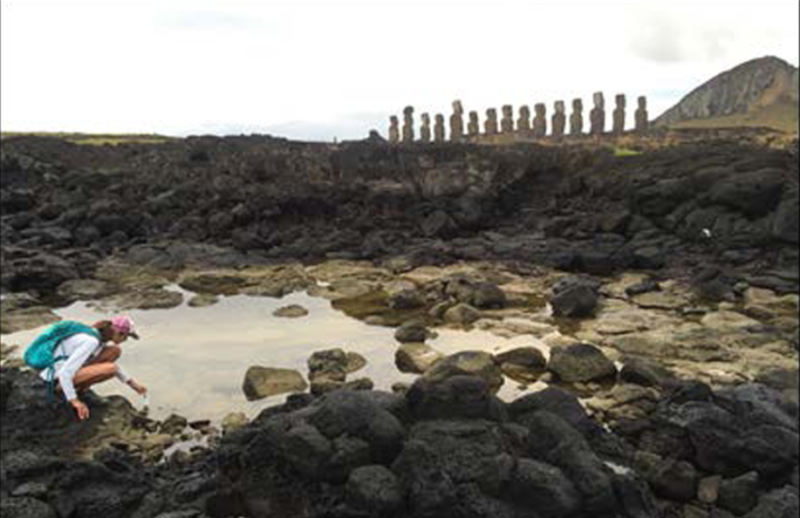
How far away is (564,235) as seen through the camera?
3481cm

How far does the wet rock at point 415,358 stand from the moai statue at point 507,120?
214 ft

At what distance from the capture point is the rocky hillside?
244ft

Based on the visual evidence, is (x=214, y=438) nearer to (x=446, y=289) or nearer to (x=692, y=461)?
(x=692, y=461)

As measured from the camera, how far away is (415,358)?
54.4 feet

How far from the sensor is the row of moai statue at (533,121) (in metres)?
72.1

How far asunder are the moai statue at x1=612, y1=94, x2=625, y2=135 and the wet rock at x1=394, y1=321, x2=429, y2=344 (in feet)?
194

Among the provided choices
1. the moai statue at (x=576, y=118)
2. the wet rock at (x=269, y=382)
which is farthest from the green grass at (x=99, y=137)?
the wet rock at (x=269, y=382)

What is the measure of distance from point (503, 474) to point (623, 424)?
5.12 metres

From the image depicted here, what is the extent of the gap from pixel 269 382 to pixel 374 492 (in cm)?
735

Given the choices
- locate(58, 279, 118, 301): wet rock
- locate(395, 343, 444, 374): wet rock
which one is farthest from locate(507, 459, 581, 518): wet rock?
locate(58, 279, 118, 301): wet rock

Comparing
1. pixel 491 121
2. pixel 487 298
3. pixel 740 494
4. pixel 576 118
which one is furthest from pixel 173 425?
pixel 491 121

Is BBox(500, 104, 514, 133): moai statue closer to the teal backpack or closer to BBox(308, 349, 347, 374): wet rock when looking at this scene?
BBox(308, 349, 347, 374): wet rock

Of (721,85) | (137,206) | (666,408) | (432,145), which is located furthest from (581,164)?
(721,85)

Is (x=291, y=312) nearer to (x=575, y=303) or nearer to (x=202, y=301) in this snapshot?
(x=202, y=301)
